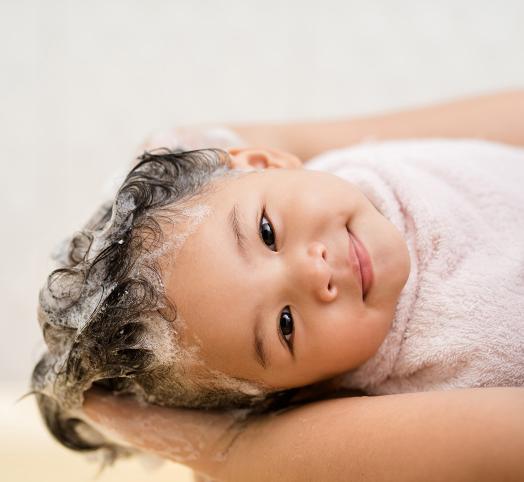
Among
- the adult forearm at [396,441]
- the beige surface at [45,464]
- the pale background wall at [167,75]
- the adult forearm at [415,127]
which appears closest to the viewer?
the adult forearm at [396,441]

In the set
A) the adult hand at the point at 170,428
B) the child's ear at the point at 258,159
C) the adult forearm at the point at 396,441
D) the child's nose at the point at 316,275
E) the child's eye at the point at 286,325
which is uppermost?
the child's ear at the point at 258,159

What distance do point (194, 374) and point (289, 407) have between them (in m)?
0.15

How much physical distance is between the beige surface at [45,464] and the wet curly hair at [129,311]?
0.51 meters

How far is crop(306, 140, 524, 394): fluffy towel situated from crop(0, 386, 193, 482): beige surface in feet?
2.15

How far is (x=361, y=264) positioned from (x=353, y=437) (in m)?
0.24

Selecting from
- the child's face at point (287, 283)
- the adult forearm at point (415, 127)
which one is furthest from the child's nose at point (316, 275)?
the adult forearm at point (415, 127)

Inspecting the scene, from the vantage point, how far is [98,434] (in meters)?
1.05

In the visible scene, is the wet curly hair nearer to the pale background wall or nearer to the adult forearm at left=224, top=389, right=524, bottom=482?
the adult forearm at left=224, top=389, right=524, bottom=482

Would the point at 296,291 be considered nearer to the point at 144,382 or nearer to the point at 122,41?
the point at 144,382

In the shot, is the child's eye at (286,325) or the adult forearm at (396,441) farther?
the child's eye at (286,325)

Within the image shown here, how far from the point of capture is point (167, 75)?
67.6 inches

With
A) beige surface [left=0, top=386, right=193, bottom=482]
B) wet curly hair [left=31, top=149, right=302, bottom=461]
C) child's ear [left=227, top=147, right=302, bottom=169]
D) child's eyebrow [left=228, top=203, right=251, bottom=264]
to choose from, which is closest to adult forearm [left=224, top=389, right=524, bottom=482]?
wet curly hair [left=31, top=149, right=302, bottom=461]

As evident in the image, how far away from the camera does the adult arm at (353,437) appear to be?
2.15ft

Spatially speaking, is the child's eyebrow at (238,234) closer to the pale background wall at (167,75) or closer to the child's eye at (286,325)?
the child's eye at (286,325)
